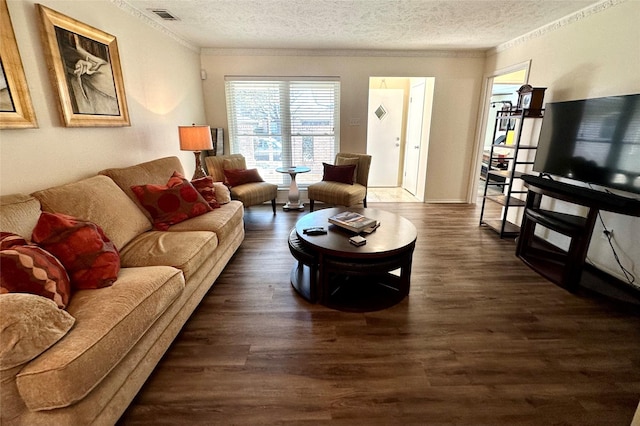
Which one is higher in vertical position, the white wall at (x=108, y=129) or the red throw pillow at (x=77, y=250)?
the white wall at (x=108, y=129)

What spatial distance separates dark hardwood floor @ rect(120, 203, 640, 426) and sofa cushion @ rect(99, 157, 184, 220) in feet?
3.61

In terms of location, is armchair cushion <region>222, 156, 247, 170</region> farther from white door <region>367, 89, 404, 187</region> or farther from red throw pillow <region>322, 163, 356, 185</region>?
white door <region>367, 89, 404, 187</region>

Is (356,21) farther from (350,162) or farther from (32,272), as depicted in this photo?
(32,272)

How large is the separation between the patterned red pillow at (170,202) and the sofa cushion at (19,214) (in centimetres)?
77

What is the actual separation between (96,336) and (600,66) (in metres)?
4.23

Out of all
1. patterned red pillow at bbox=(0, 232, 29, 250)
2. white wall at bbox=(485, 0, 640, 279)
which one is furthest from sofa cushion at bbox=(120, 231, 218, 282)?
white wall at bbox=(485, 0, 640, 279)

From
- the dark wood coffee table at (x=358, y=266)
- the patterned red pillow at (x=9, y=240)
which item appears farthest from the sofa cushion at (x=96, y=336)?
the dark wood coffee table at (x=358, y=266)

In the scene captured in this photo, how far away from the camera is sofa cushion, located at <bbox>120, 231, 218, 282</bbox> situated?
1940mm

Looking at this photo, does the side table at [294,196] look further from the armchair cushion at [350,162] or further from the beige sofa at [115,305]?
the beige sofa at [115,305]

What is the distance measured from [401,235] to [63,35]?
2.91 metres

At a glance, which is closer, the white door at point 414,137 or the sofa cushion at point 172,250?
the sofa cushion at point 172,250

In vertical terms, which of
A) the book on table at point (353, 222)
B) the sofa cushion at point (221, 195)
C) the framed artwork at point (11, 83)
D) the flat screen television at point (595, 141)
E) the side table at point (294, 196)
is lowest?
the side table at point (294, 196)

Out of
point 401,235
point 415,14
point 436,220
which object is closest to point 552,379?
point 401,235

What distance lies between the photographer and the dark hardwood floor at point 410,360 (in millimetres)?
1463
